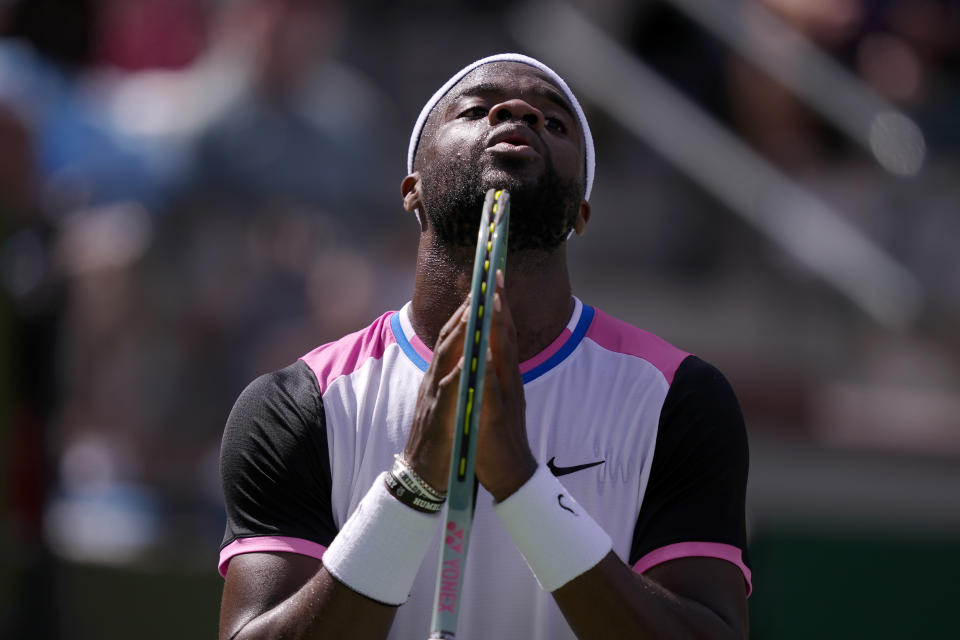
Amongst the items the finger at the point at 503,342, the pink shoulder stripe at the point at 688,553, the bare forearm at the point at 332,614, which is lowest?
the bare forearm at the point at 332,614

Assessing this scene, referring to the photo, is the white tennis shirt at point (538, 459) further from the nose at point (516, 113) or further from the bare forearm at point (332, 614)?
the nose at point (516, 113)

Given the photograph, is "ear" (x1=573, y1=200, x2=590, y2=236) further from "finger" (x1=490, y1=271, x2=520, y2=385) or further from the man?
"finger" (x1=490, y1=271, x2=520, y2=385)

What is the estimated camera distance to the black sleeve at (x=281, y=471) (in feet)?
10.9

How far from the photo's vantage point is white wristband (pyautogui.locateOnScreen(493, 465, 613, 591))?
289cm

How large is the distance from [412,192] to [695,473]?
97 cm

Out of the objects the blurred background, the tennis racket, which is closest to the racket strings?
the tennis racket

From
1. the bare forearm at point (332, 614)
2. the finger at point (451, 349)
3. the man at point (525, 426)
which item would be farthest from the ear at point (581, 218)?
the bare forearm at point (332, 614)

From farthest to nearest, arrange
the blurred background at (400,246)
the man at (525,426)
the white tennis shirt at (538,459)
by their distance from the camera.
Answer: the blurred background at (400,246) → the white tennis shirt at (538,459) → the man at (525,426)

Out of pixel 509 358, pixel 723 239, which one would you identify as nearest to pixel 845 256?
pixel 723 239

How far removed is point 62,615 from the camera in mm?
6312

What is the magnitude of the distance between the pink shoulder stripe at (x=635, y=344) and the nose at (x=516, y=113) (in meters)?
0.54

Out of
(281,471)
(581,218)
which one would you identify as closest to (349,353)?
(281,471)

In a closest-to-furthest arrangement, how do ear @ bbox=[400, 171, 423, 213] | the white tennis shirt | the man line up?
1. the man
2. the white tennis shirt
3. ear @ bbox=[400, 171, 423, 213]

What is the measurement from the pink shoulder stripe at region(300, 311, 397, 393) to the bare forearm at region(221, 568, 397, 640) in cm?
60
